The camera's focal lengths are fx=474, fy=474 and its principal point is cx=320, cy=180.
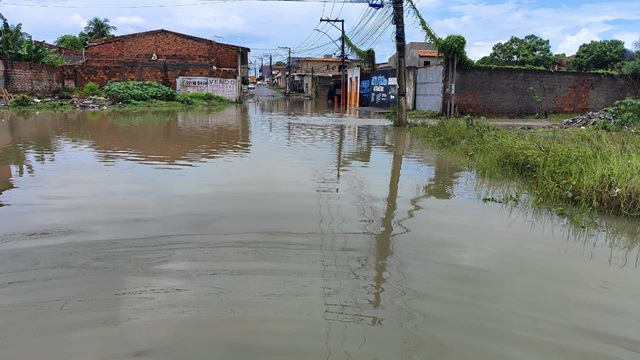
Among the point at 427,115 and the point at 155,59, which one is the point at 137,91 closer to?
the point at 155,59

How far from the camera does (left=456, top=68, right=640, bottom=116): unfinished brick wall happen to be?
21244mm

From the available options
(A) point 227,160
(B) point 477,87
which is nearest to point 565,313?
(A) point 227,160

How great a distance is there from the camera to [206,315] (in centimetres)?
298

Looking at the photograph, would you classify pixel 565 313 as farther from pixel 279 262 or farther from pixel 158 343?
pixel 158 343

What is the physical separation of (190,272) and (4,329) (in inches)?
48.0

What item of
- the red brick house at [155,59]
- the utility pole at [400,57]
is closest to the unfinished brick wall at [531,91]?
the utility pole at [400,57]

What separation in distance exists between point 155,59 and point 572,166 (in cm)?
3276

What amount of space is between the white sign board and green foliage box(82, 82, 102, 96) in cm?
526

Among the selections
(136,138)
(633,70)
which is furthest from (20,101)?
(633,70)

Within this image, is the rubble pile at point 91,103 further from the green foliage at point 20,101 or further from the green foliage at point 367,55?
the green foliage at point 367,55

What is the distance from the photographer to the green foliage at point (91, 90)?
→ 2859cm

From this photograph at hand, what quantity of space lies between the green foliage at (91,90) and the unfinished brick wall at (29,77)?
1864 millimetres

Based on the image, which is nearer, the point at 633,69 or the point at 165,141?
the point at 165,141

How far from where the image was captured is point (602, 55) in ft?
124
